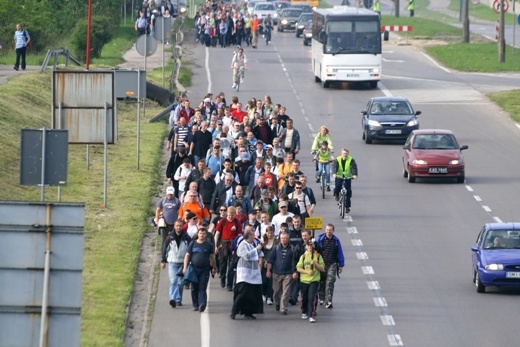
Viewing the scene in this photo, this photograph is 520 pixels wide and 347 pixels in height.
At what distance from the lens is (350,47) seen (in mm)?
56188

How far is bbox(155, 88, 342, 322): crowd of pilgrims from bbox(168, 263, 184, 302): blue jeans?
15 mm

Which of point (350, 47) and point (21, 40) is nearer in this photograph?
→ point (21, 40)

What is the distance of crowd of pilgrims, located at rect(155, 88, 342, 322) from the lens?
22266mm

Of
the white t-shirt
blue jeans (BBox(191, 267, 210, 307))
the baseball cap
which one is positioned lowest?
blue jeans (BBox(191, 267, 210, 307))

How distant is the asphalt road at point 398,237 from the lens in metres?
21.3

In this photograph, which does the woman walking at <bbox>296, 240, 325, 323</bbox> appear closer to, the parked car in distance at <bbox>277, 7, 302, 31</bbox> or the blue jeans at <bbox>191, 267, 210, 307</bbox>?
the blue jeans at <bbox>191, 267, 210, 307</bbox>

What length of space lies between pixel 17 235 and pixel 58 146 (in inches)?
307

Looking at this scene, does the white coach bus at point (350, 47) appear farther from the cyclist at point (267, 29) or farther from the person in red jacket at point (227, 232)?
the person in red jacket at point (227, 232)

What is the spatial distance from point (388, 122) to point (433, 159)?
274 inches

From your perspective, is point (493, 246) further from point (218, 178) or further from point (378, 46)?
point (378, 46)

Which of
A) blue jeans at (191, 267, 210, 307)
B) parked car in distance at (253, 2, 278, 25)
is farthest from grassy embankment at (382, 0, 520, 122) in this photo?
blue jeans at (191, 267, 210, 307)

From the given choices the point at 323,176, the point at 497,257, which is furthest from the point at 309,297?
the point at 323,176

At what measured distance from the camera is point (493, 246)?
2441 cm

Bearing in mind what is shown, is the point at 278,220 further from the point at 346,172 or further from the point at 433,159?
the point at 433,159
